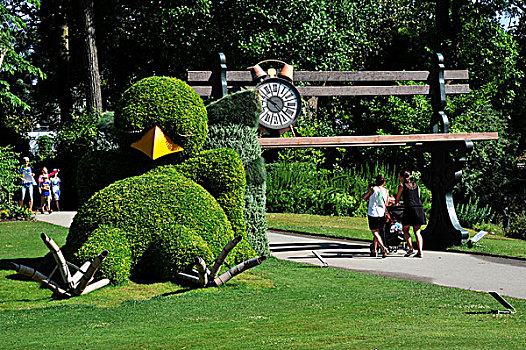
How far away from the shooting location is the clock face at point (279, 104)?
483 inches

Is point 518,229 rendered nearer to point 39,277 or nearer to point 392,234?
point 392,234

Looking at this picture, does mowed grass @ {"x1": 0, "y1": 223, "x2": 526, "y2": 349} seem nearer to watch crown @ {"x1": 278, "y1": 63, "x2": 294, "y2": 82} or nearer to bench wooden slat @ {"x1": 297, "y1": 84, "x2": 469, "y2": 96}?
watch crown @ {"x1": 278, "y1": 63, "x2": 294, "y2": 82}

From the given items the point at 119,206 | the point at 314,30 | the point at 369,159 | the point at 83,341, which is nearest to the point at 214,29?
the point at 314,30

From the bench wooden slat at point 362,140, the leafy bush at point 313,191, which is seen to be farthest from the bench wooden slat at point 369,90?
the leafy bush at point 313,191

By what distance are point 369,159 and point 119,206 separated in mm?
18807

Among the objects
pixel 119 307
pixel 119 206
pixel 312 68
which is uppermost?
pixel 312 68

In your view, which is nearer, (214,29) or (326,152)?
(214,29)

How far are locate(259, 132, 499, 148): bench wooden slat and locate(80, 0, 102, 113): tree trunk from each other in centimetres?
1432

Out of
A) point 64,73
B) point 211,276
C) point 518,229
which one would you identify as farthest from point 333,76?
point 64,73

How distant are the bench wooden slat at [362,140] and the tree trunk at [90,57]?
47.0 feet

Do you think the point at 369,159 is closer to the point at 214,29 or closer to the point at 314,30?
the point at 314,30

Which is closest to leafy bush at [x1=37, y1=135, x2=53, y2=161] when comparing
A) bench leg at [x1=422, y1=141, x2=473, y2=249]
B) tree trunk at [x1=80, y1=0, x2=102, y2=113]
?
tree trunk at [x1=80, y1=0, x2=102, y2=113]

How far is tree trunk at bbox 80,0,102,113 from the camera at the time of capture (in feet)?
80.7

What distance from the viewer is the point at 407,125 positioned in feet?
86.6
